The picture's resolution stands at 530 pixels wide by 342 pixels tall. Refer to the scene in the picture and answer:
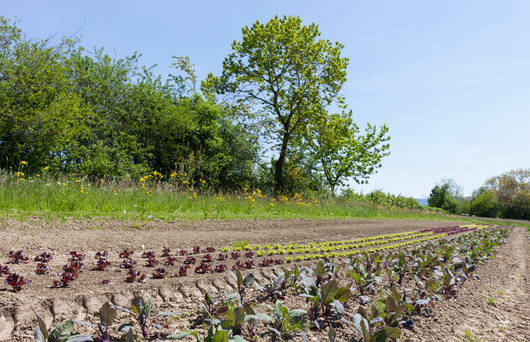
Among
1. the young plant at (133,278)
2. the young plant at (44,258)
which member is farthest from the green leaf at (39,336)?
the young plant at (44,258)

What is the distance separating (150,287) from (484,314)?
368 centimetres

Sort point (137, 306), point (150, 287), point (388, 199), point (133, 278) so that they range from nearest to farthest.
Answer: point (137, 306)
point (150, 287)
point (133, 278)
point (388, 199)

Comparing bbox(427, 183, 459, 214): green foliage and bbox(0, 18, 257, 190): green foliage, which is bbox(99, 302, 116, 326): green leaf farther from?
bbox(427, 183, 459, 214): green foliage

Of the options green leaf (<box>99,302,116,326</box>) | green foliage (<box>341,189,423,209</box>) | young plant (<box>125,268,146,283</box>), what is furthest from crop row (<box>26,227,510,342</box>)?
green foliage (<box>341,189,423,209</box>)

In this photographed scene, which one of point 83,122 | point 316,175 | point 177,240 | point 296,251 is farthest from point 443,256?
point 316,175

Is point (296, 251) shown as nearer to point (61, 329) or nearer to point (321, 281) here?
point (321, 281)

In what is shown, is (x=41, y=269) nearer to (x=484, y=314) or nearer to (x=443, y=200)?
(x=484, y=314)

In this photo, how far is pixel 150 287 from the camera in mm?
3021

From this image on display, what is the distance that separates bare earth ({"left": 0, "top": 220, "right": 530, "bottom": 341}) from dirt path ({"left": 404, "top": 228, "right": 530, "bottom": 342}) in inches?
0.4

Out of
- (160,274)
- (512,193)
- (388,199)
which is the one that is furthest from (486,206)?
(160,274)

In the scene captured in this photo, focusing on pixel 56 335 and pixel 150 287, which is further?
pixel 150 287

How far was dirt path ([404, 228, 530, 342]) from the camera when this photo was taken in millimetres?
2930

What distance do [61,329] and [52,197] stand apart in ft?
20.3

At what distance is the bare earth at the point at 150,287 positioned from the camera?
247 centimetres
